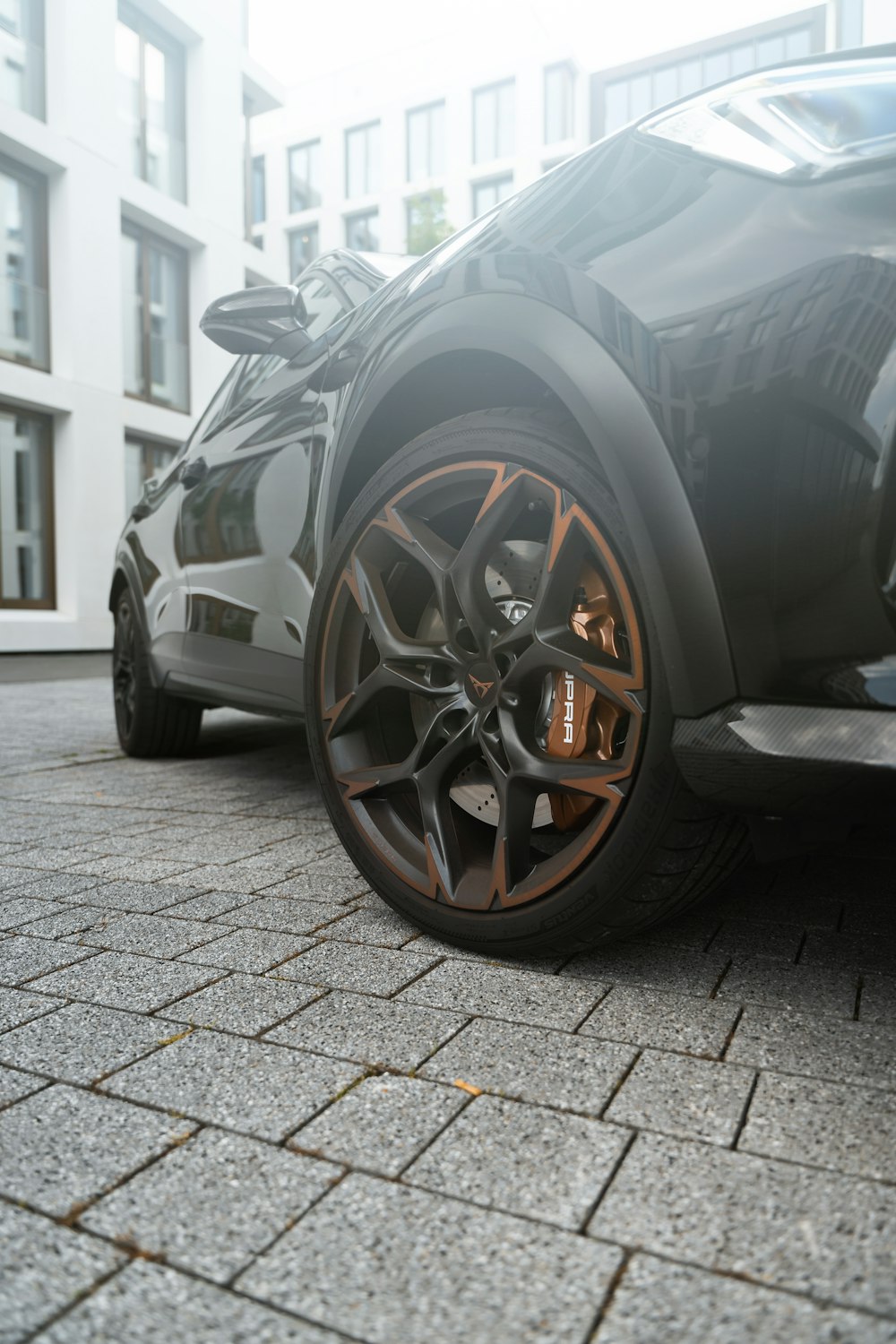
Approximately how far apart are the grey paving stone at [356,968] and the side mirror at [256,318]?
1692 mm

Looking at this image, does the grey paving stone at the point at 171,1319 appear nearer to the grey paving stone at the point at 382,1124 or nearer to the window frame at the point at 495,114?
the grey paving stone at the point at 382,1124

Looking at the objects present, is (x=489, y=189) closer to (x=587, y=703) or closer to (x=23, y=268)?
(x=23, y=268)

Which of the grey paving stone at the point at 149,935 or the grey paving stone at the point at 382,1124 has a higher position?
the grey paving stone at the point at 382,1124

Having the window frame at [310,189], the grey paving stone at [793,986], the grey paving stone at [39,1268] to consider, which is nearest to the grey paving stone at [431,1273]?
the grey paving stone at [39,1268]

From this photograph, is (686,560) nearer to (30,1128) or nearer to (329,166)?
(30,1128)

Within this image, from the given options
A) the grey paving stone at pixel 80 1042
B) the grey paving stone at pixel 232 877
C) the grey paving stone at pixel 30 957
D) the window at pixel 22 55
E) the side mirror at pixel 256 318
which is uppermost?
the window at pixel 22 55

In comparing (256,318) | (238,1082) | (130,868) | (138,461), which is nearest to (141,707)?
(130,868)

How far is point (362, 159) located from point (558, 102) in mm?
7446

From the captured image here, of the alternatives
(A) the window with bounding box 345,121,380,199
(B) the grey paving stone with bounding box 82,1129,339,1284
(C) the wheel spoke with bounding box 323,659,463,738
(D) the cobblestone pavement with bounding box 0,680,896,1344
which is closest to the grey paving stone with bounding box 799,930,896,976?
(D) the cobblestone pavement with bounding box 0,680,896,1344

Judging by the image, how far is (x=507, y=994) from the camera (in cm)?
185

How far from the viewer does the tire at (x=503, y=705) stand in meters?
1.75

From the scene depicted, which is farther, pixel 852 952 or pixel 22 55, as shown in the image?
pixel 22 55

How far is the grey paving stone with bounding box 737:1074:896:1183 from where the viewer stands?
1.29m

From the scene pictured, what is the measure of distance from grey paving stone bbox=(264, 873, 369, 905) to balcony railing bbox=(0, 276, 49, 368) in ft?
45.4
